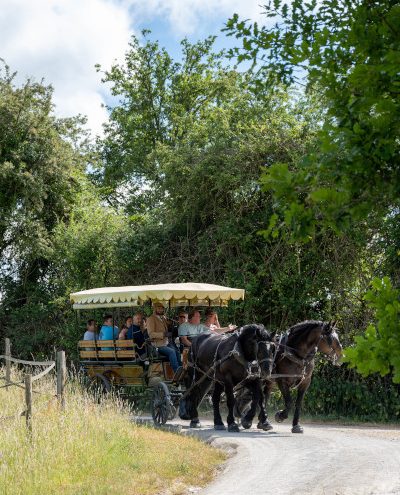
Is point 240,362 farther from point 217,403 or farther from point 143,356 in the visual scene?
point 143,356

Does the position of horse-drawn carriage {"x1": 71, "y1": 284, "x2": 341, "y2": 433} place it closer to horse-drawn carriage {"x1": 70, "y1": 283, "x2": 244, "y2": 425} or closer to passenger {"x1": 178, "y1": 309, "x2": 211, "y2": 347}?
horse-drawn carriage {"x1": 70, "y1": 283, "x2": 244, "y2": 425}

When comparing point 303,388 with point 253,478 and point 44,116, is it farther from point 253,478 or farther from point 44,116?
point 44,116

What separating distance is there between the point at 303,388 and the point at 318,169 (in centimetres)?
1053

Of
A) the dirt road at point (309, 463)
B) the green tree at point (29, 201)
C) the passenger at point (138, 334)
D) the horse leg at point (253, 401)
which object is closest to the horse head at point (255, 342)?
the horse leg at point (253, 401)

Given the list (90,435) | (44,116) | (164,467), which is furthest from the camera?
(44,116)

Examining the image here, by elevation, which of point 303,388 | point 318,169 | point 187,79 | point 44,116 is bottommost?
point 303,388

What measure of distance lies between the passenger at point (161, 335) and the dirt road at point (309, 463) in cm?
191

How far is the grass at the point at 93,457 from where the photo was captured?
29.9 feet

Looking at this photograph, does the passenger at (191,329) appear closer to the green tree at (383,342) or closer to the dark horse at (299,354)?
the dark horse at (299,354)

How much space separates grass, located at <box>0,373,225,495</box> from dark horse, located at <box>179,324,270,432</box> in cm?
167

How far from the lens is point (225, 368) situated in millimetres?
14273

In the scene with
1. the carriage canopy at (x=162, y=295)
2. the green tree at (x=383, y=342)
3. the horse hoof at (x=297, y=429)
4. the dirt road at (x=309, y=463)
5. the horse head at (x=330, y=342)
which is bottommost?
the dirt road at (x=309, y=463)

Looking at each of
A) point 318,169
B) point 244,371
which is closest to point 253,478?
point 244,371

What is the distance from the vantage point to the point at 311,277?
19.2 m
